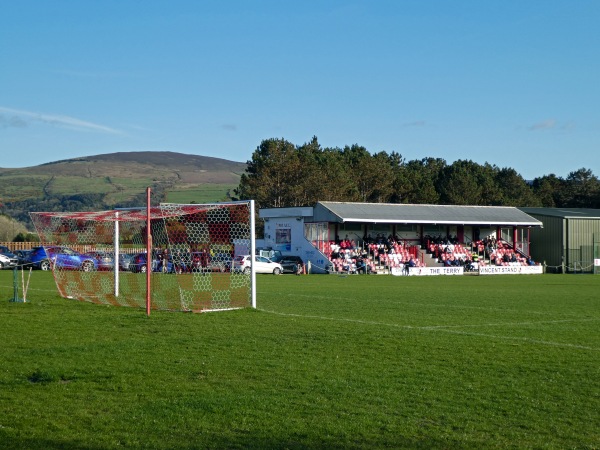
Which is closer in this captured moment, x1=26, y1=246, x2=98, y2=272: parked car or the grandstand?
x1=26, y1=246, x2=98, y2=272: parked car

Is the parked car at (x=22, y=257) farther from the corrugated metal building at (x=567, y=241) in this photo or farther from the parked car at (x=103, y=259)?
the corrugated metal building at (x=567, y=241)

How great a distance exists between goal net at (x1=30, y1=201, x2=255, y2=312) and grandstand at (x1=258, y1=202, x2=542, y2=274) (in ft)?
89.7

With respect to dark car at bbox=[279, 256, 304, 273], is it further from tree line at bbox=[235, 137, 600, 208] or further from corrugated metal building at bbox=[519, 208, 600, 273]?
tree line at bbox=[235, 137, 600, 208]

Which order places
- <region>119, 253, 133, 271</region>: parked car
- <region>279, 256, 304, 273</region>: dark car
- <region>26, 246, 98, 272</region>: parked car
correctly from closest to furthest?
<region>26, 246, 98, 272</region>: parked car → <region>119, 253, 133, 271</region>: parked car → <region>279, 256, 304, 273</region>: dark car

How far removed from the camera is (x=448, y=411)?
8.79 m

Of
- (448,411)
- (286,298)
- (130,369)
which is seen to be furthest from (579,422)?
(286,298)

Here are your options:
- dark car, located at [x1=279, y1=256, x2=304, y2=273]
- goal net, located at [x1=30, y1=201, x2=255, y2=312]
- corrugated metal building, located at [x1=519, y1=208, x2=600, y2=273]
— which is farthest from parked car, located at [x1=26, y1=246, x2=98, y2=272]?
corrugated metal building, located at [x1=519, y1=208, x2=600, y2=273]

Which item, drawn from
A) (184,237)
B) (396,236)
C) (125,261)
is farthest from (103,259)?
(396,236)

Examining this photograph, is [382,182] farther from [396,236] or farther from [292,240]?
[292,240]

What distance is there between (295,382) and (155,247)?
60.7ft

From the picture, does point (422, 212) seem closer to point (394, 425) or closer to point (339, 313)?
point (339, 313)

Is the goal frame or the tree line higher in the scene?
the tree line

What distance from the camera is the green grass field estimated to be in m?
7.82

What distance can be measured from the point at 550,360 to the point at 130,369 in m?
6.44
